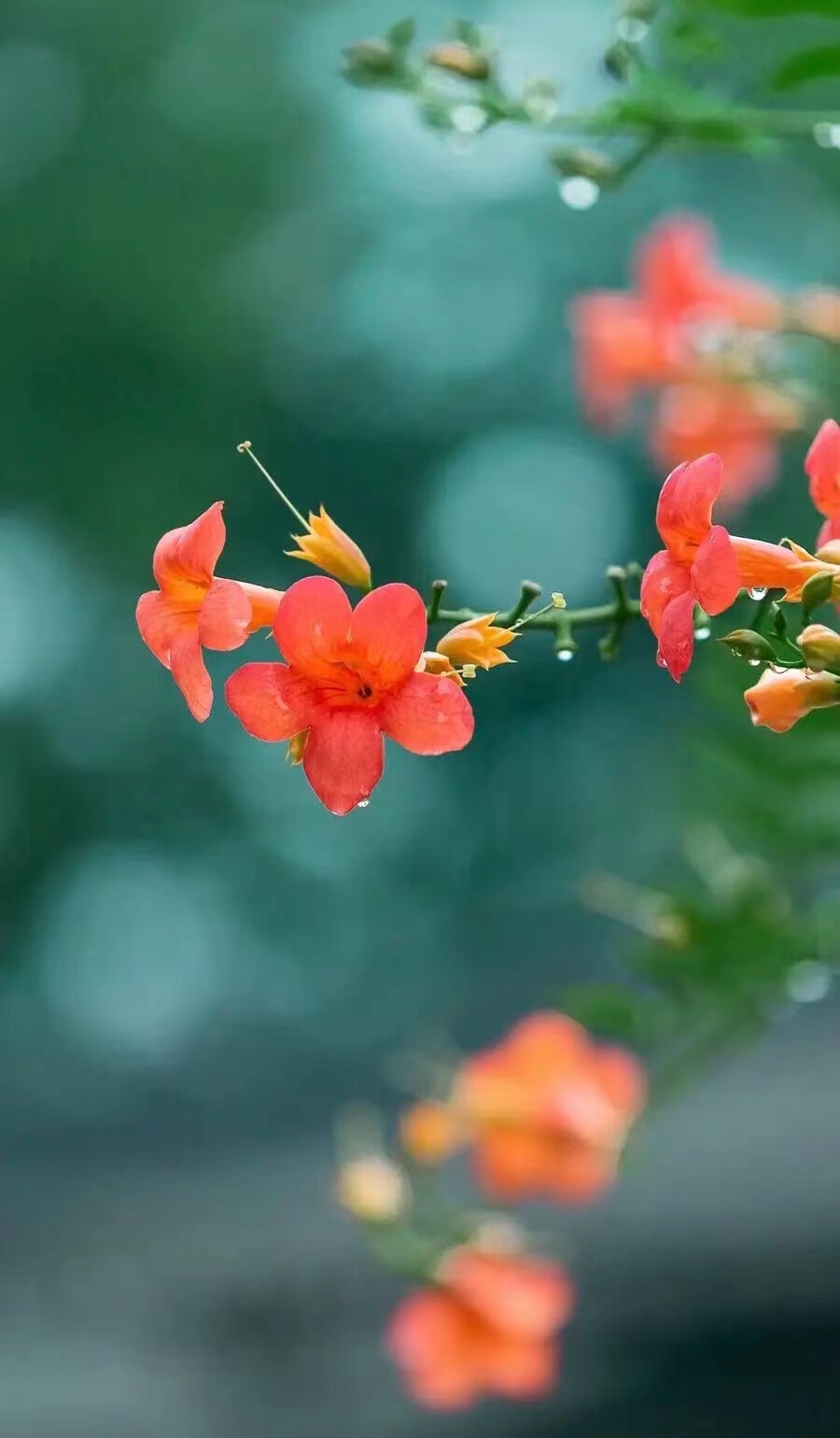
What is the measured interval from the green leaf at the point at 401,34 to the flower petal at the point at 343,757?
874 mm

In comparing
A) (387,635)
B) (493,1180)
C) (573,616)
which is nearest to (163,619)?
(387,635)

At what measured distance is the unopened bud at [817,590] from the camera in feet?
3.21

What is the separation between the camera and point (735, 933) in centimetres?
190

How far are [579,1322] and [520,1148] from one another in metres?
4.32

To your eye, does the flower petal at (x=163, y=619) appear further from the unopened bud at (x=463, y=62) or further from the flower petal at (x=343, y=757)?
the unopened bud at (x=463, y=62)

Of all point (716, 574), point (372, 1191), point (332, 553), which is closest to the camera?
point (716, 574)

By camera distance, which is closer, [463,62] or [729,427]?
[463,62]

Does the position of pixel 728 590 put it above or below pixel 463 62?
below

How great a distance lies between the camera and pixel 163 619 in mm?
1116

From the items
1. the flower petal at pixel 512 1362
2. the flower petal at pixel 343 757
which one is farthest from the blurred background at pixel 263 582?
the flower petal at pixel 343 757

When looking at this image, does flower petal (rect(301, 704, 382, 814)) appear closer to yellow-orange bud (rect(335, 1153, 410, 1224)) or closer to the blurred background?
yellow-orange bud (rect(335, 1153, 410, 1224))

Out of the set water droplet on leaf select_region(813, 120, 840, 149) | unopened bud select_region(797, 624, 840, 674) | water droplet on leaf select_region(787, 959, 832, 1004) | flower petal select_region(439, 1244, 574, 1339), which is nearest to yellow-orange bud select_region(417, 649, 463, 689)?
unopened bud select_region(797, 624, 840, 674)

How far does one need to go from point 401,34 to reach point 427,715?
949mm

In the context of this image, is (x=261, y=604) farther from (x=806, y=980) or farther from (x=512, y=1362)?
(x=512, y=1362)
